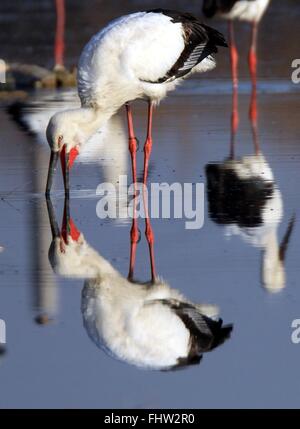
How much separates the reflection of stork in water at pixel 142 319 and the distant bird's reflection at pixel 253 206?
0.62 metres

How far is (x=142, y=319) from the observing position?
6711 millimetres

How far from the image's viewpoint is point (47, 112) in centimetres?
1484

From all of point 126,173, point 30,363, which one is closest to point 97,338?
point 30,363

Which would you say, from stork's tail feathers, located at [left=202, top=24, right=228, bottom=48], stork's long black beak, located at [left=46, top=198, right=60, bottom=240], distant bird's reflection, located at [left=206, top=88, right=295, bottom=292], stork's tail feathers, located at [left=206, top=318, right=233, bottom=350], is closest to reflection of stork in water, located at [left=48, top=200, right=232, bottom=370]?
stork's tail feathers, located at [left=206, top=318, right=233, bottom=350]

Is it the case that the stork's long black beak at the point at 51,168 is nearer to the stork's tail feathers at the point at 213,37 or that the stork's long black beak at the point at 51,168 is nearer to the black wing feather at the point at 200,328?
the stork's tail feathers at the point at 213,37

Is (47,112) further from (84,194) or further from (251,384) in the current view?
(251,384)

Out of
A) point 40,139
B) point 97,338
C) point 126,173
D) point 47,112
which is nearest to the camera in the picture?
point 97,338

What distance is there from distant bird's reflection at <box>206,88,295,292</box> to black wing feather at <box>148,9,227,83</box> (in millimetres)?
879

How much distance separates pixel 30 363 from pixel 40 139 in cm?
701

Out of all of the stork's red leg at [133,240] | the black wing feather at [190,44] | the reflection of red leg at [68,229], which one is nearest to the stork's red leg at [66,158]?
the reflection of red leg at [68,229]

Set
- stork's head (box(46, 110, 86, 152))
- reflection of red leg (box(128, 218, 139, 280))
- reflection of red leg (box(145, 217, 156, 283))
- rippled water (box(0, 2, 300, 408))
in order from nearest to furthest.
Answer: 1. rippled water (box(0, 2, 300, 408))
2. reflection of red leg (box(145, 217, 156, 283))
3. reflection of red leg (box(128, 218, 139, 280))
4. stork's head (box(46, 110, 86, 152))

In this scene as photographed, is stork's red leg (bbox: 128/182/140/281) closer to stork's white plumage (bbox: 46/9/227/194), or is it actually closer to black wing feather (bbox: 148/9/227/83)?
stork's white plumage (bbox: 46/9/227/194)

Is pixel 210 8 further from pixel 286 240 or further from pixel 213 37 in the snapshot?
pixel 286 240

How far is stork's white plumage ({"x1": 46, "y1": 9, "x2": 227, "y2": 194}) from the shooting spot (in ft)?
31.6
